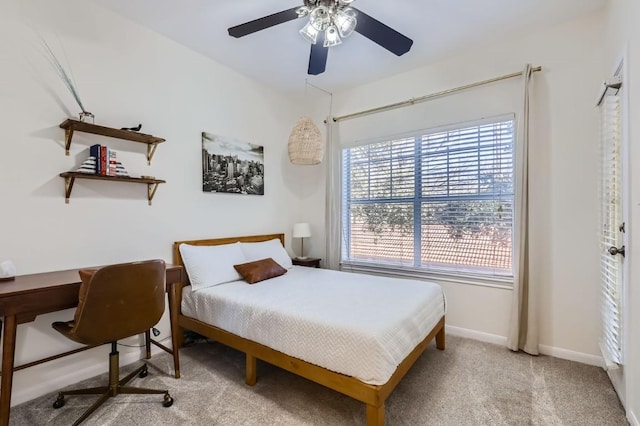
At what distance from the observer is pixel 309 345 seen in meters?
1.83

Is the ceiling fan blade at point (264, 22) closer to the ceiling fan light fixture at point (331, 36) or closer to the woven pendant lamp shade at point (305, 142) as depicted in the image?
the ceiling fan light fixture at point (331, 36)

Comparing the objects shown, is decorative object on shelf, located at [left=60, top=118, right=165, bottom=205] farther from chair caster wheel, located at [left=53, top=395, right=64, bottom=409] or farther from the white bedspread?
chair caster wheel, located at [left=53, top=395, right=64, bottom=409]

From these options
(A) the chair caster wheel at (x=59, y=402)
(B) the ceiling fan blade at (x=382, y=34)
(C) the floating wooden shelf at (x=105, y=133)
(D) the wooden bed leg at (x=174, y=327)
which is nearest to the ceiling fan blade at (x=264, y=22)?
(B) the ceiling fan blade at (x=382, y=34)

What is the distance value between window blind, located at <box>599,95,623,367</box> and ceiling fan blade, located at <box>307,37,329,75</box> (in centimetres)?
202

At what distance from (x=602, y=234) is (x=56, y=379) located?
4157mm

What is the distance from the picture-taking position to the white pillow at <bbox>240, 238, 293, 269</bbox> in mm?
3238

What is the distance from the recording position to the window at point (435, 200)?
2.90 meters

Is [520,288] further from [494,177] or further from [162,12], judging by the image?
[162,12]

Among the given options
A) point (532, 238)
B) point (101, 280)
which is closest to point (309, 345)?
point (101, 280)

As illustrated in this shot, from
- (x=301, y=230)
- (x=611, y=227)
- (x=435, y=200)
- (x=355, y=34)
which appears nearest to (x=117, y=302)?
(x=301, y=230)

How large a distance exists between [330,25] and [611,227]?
7.85 ft

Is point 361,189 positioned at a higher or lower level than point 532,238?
higher

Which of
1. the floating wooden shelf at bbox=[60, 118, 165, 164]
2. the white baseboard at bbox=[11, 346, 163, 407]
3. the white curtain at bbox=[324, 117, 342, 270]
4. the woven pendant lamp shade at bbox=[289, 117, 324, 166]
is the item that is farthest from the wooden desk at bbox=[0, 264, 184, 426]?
the white curtain at bbox=[324, 117, 342, 270]

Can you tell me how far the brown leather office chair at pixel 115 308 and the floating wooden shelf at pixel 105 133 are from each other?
3.53 feet
